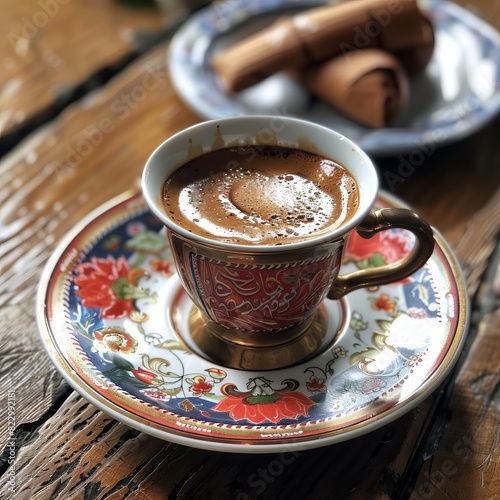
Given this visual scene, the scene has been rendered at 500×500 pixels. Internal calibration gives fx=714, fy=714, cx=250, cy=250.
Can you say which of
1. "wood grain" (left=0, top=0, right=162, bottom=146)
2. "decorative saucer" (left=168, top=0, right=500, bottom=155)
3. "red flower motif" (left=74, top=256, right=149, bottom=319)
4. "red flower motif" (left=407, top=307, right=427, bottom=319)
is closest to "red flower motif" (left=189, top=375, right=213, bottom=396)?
"red flower motif" (left=74, top=256, right=149, bottom=319)

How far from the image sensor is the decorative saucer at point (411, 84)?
1062 mm

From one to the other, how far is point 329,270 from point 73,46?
2.76ft

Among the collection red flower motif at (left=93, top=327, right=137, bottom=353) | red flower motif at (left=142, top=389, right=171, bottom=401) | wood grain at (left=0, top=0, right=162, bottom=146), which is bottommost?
red flower motif at (left=142, top=389, right=171, bottom=401)

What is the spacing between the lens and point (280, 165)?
2.57 ft

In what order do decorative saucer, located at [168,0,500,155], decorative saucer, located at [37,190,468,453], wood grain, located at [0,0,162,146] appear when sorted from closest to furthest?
decorative saucer, located at [37,190,468,453]
decorative saucer, located at [168,0,500,155]
wood grain, located at [0,0,162,146]

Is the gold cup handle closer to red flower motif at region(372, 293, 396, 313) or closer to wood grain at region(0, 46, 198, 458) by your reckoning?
red flower motif at region(372, 293, 396, 313)

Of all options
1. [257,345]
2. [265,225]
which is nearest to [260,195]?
[265,225]

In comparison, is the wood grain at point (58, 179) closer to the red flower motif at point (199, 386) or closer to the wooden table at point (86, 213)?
the wooden table at point (86, 213)

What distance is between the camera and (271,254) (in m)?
0.63

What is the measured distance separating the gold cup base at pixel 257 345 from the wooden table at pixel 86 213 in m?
0.09

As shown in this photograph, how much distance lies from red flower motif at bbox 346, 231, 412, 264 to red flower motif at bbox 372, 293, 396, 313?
63 mm

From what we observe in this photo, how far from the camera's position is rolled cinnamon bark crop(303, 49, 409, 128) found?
1.09 meters

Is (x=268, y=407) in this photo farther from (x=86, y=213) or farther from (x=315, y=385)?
(x=86, y=213)

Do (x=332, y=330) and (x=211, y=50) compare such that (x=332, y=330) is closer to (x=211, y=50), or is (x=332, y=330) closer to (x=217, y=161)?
(x=217, y=161)
